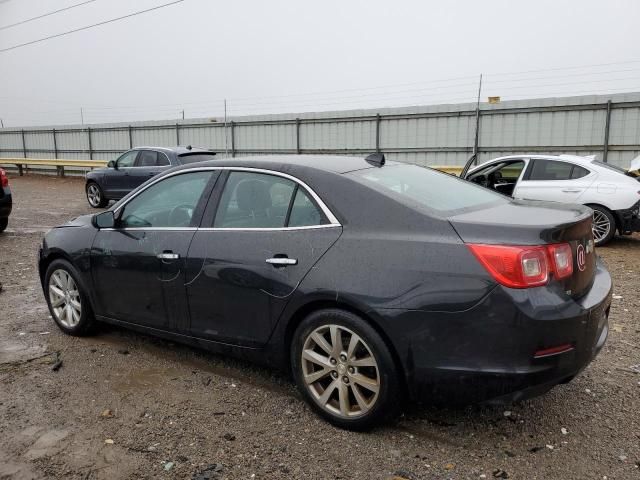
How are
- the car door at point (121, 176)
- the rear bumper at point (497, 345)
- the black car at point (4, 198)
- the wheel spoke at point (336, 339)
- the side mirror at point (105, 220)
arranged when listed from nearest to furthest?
the rear bumper at point (497, 345) < the wheel spoke at point (336, 339) < the side mirror at point (105, 220) < the black car at point (4, 198) < the car door at point (121, 176)

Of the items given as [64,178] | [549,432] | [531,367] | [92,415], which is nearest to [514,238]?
[531,367]

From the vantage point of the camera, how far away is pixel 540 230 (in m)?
2.70

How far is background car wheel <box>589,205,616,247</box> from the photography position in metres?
8.26

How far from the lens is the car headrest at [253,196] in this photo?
3.47m

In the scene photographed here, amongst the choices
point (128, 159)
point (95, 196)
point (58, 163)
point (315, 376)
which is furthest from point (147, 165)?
point (58, 163)

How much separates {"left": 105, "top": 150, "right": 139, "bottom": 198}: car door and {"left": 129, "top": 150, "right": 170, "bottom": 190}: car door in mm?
160

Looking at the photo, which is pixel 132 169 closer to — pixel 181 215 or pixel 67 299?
pixel 67 299

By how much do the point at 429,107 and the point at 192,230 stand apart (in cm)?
A: 1391

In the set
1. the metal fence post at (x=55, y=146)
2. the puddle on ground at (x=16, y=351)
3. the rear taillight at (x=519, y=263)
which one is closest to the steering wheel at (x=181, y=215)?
the puddle on ground at (x=16, y=351)

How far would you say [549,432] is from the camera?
3.05 m

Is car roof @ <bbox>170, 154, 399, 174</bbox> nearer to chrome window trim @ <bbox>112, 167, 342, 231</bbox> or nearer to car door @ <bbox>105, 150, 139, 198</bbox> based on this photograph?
chrome window trim @ <bbox>112, 167, 342, 231</bbox>

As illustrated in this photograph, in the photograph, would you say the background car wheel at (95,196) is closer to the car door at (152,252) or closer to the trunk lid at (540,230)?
the car door at (152,252)

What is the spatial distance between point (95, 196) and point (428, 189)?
13166 mm

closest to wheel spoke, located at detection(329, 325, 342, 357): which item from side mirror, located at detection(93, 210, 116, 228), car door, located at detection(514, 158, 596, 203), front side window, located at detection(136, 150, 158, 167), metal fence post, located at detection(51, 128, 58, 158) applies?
side mirror, located at detection(93, 210, 116, 228)
